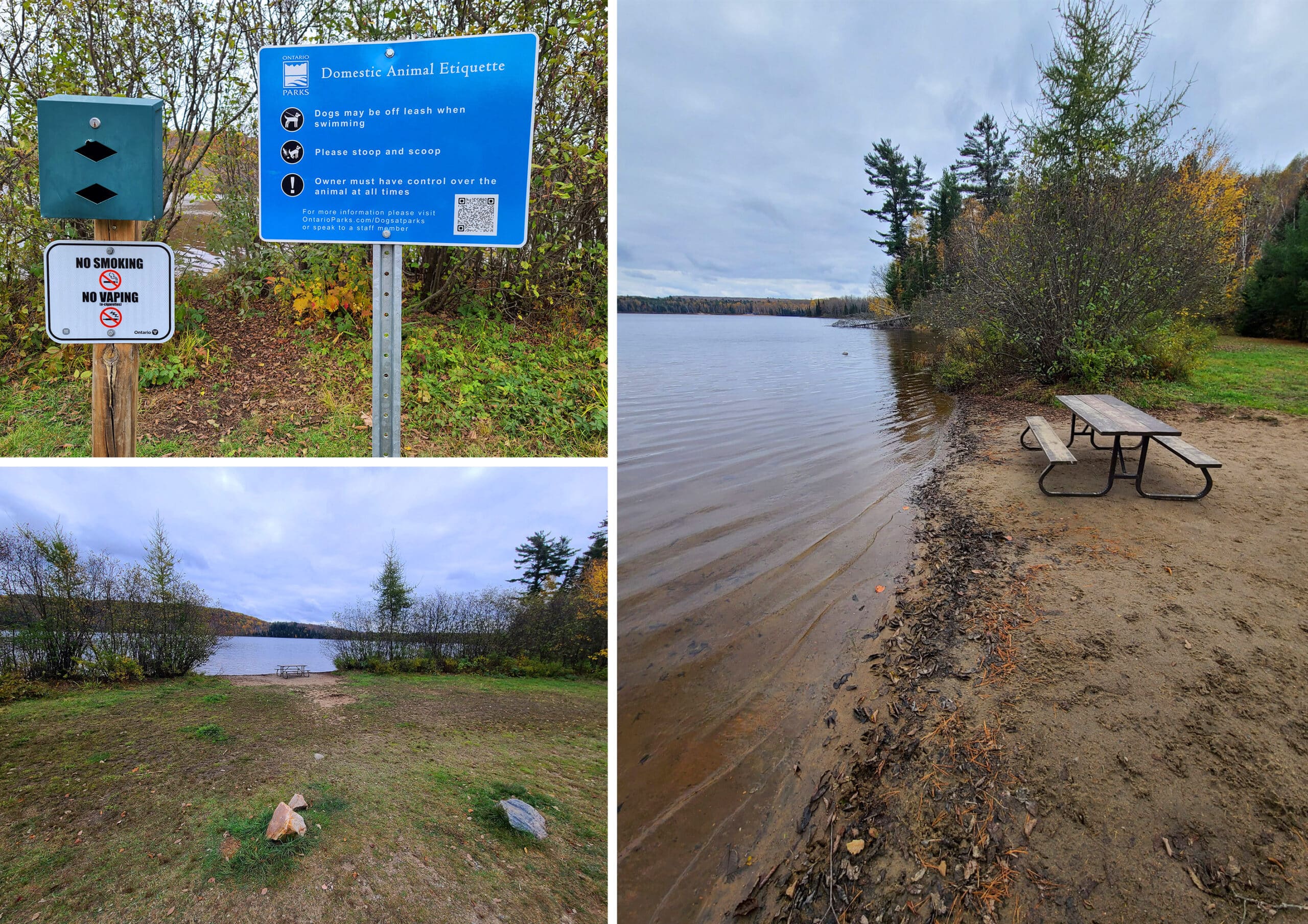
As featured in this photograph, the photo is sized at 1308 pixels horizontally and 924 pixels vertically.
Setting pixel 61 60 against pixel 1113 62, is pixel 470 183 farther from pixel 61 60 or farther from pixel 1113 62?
pixel 1113 62

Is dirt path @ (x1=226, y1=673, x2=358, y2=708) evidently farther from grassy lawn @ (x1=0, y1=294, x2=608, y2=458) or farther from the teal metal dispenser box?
the teal metal dispenser box

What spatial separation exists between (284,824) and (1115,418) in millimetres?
8123

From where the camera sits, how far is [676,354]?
24.5 metres

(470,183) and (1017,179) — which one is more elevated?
(1017,179)

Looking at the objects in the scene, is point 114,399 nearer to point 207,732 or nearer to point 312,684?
point 207,732

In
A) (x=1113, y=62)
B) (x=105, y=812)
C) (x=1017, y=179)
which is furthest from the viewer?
(x=1017, y=179)

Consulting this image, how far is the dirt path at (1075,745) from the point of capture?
7.85 ft

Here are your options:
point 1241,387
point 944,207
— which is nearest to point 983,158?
point 944,207

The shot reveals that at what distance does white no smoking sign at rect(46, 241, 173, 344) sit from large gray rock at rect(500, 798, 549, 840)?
13.9 feet

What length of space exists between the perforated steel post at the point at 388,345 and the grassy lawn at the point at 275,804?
3305mm

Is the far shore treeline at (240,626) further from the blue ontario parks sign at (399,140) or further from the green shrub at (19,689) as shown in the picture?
the blue ontario parks sign at (399,140)

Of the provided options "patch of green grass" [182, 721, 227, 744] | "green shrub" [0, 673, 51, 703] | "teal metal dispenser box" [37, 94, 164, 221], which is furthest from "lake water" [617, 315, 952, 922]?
"green shrub" [0, 673, 51, 703]

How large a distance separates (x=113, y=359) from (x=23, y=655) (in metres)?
4.20

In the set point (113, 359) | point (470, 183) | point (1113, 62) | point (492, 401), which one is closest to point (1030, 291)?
point (1113, 62)
